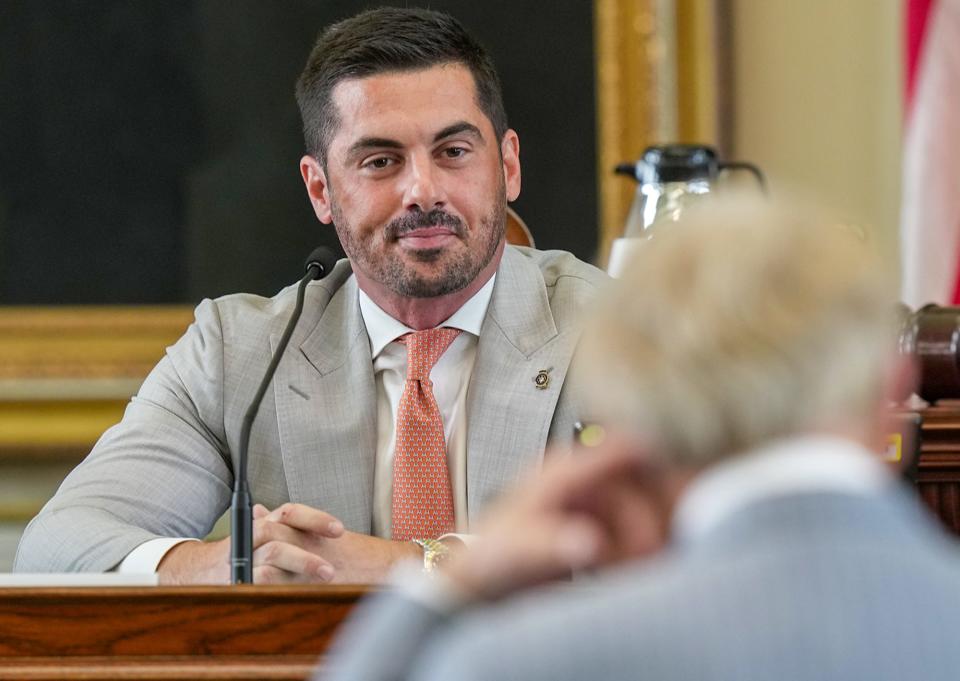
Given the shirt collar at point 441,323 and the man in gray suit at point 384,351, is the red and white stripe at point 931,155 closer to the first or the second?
the man in gray suit at point 384,351

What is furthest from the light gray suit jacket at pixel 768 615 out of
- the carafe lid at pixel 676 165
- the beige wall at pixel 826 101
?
the beige wall at pixel 826 101

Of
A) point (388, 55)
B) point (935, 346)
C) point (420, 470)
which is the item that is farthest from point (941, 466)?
point (388, 55)

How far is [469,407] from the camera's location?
256cm

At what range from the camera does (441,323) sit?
269cm

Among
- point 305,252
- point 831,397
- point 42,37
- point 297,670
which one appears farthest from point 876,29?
point 831,397

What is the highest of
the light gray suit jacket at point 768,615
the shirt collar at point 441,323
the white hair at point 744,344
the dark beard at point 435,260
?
the dark beard at point 435,260

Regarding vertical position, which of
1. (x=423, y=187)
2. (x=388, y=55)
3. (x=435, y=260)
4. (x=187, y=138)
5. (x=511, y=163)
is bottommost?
(x=435, y=260)

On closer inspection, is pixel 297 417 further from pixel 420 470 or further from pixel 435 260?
pixel 435 260

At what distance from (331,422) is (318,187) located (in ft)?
1.72

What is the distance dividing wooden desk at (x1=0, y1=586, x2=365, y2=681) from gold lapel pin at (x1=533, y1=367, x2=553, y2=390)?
94 cm

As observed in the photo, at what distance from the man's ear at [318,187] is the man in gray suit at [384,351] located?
2.7 inches

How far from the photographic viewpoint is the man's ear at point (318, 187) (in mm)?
2867

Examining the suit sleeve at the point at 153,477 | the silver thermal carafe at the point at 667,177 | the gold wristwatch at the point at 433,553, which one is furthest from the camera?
the silver thermal carafe at the point at 667,177

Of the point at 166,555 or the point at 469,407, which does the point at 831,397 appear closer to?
the point at 166,555
